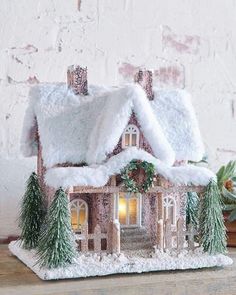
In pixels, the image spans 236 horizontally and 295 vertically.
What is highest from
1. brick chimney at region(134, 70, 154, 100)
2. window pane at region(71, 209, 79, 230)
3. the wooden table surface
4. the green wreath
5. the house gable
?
brick chimney at region(134, 70, 154, 100)

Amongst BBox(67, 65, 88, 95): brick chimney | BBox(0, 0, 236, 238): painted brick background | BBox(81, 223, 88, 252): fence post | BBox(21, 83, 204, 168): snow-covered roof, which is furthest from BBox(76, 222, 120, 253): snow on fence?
BBox(0, 0, 236, 238): painted brick background

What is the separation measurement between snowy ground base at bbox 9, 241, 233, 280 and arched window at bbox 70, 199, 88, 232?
0.08 m

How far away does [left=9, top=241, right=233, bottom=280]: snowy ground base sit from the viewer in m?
1.01

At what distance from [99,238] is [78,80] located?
291 mm

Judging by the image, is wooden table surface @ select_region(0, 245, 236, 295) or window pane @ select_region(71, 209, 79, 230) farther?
window pane @ select_region(71, 209, 79, 230)

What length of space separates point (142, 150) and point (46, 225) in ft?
0.66

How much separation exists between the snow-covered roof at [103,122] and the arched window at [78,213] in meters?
0.08

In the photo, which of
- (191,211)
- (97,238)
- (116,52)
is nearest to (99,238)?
(97,238)

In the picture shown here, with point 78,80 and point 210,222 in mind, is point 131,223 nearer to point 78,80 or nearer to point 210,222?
point 210,222

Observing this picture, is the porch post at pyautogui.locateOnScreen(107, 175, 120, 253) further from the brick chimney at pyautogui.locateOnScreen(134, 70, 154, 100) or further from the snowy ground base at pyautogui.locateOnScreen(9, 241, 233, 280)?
the brick chimney at pyautogui.locateOnScreen(134, 70, 154, 100)

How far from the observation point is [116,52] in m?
1.49

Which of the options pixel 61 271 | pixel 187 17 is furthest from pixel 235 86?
pixel 61 271

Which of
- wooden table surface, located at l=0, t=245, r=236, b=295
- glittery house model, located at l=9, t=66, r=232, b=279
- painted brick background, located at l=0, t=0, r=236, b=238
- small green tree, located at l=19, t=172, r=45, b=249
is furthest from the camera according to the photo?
painted brick background, located at l=0, t=0, r=236, b=238

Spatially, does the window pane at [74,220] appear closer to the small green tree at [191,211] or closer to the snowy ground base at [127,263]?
the snowy ground base at [127,263]
